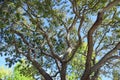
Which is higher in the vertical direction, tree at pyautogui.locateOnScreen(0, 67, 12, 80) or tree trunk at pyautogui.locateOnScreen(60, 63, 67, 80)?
tree at pyautogui.locateOnScreen(0, 67, 12, 80)

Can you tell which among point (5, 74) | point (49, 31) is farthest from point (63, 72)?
point (5, 74)

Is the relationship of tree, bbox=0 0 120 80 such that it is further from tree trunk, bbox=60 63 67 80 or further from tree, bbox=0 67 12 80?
tree, bbox=0 67 12 80

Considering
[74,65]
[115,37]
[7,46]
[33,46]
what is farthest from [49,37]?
[74,65]

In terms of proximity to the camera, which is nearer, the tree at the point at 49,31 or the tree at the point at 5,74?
the tree at the point at 49,31

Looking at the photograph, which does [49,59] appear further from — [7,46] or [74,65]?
[74,65]

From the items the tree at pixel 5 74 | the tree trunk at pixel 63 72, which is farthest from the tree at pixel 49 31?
the tree at pixel 5 74

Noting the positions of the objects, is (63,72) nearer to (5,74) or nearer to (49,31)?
(49,31)

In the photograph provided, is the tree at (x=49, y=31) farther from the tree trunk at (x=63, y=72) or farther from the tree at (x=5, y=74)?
the tree at (x=5, y=74)

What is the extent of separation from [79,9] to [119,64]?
5365 millimetres

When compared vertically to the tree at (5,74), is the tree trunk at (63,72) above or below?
below

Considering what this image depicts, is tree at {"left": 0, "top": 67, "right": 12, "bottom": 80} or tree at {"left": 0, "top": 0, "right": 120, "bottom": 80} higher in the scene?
tree at {"left": 0, "top": 67, "right": 12, "bottom": 80}

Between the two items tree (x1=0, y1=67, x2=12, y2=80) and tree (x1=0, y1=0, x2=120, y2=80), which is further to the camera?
tree (x1=0, y1=67, x2=12, y2=80)

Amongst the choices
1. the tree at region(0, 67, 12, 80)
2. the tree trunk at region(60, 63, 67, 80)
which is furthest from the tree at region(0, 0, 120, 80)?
the tree at region(0, 67, 12, 80)

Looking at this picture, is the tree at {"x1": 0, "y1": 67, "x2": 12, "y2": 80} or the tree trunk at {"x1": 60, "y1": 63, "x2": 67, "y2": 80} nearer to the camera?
the tree trunk at {"x1": 60, "y1": 63, "x2": 67, "y2": 80}
